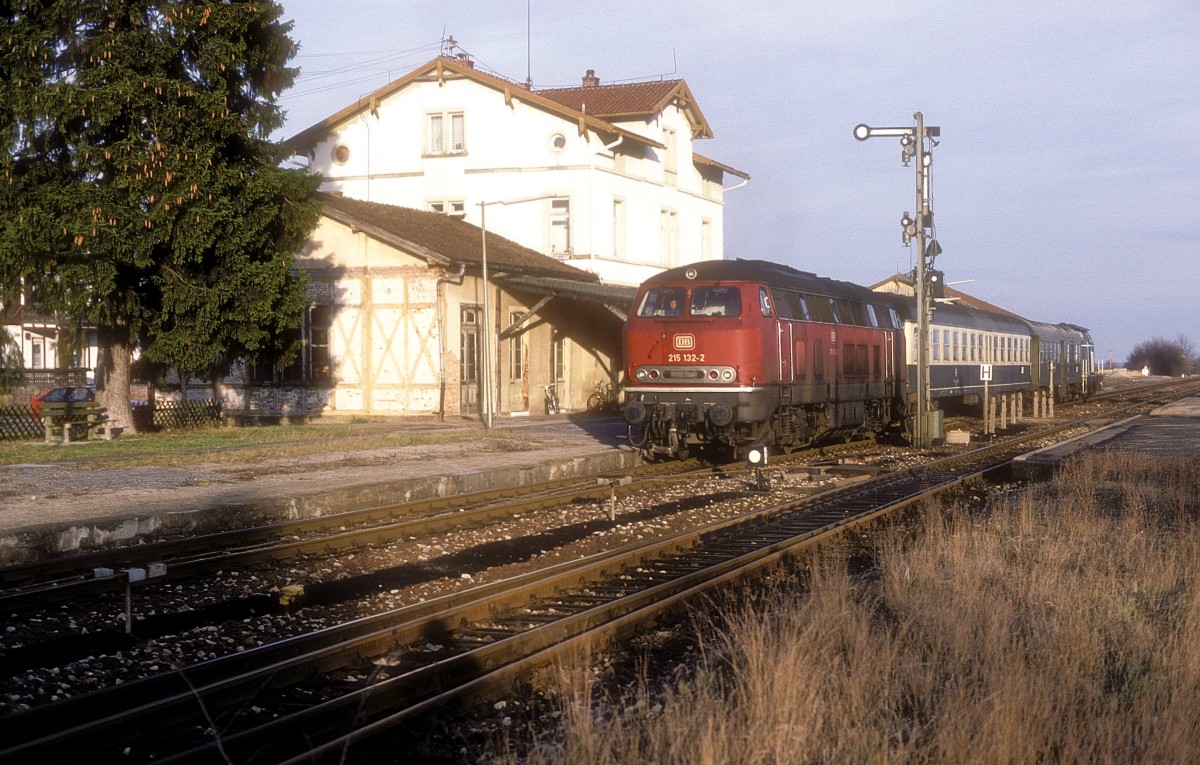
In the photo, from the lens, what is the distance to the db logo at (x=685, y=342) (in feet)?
60.1

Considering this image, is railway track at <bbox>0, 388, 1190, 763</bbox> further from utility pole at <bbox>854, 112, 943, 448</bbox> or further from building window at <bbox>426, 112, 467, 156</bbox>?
building window at <bbox>426, 112, 467, 156</bbox>

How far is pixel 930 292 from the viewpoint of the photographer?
23.0m

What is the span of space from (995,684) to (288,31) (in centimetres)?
2052

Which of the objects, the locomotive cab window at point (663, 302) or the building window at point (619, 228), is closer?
the locomotive cab window at point (663, 302)

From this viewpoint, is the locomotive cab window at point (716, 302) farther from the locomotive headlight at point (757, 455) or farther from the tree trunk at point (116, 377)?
the tree trunk at point (116, 377)

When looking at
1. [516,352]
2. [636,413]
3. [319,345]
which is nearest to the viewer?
[636,413]

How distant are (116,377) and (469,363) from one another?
9114 millimetres

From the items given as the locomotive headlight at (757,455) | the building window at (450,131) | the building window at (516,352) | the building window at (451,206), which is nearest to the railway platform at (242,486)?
the locomotive headlight at (757,455)

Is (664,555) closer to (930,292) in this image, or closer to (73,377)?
(930,292)

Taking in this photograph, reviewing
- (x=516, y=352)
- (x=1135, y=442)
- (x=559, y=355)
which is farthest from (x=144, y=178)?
(x=1135, y=442)

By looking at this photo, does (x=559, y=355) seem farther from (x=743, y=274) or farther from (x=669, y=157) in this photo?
(x=743, y=274)

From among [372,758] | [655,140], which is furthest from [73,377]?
[372,758]

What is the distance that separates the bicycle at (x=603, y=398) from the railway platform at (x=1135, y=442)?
13404 millimetres

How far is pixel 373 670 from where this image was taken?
22.8 ft
